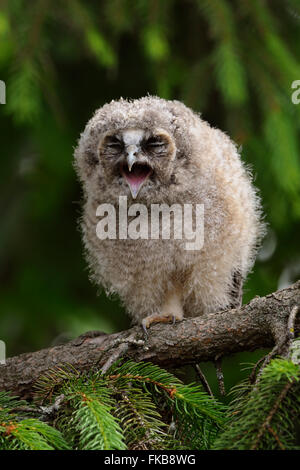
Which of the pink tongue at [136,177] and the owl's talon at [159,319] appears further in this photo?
the pink tongue at [136,177]

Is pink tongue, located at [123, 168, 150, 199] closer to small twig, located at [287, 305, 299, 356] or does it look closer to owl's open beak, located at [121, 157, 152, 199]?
owl's open beak, located at [121, 157, 152, 199]

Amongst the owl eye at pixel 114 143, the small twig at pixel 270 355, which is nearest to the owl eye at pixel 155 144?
the owl eye at pixel 114 143

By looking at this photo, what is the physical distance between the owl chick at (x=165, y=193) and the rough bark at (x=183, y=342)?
10.5 inches

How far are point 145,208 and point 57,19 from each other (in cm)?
135

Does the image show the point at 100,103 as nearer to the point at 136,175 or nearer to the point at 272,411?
the point at 136,175

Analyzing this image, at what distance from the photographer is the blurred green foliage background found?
3.65m

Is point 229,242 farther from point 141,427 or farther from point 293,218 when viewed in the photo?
point 141,427

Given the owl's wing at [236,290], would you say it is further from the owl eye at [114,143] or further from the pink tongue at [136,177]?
the owl eye at [114,143]

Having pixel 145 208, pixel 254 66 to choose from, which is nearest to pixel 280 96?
pixel 254 66

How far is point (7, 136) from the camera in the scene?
16.5 ft

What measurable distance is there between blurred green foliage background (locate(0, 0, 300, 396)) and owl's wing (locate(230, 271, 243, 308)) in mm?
495

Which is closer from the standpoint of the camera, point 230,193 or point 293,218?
point 230,193

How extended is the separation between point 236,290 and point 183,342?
1305mm

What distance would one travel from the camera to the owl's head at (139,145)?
3137 millimetres
